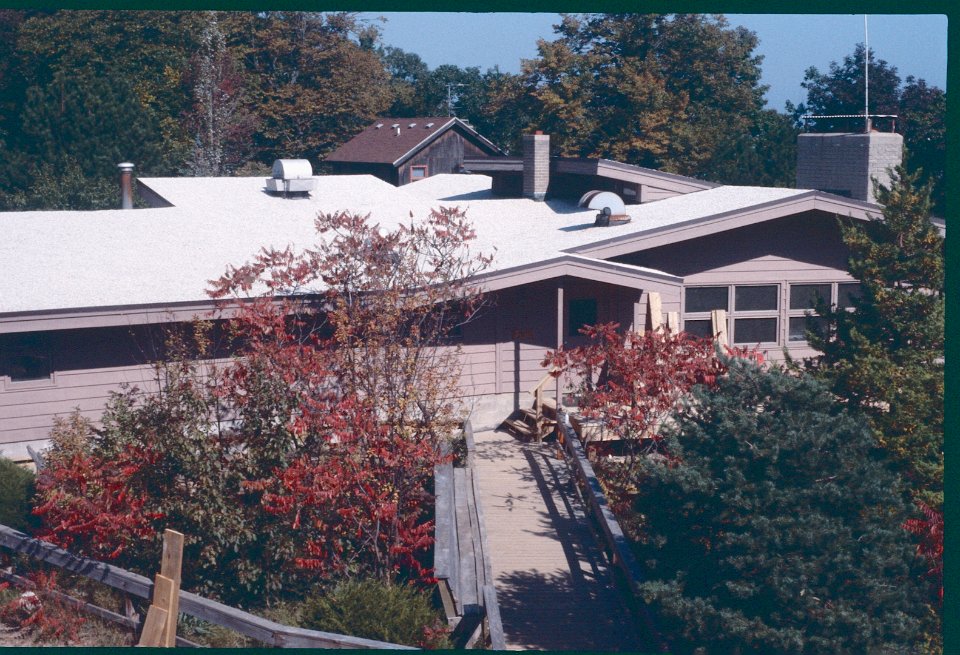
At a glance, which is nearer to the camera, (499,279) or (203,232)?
(499,279)

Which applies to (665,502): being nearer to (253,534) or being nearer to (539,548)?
(539,548)

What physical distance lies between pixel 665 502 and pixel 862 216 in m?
9.66

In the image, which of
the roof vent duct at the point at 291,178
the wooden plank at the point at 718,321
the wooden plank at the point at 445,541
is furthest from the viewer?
the roof vent duct at the point at 291,178

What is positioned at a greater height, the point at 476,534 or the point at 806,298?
the point at 806,298

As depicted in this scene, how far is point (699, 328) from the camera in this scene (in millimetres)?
17656

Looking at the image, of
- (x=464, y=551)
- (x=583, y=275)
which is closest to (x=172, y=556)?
(x=464, y=551)

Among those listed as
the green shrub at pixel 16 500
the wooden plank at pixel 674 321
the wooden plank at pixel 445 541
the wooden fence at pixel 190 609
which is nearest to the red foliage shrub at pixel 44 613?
the wooden fence at pixel 190 609

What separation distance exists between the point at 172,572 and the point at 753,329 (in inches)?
465

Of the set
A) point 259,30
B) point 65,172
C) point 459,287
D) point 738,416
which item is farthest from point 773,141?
point 738,416

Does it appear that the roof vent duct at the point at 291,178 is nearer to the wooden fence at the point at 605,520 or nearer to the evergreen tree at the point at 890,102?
the wooden fence at the point at 605,520

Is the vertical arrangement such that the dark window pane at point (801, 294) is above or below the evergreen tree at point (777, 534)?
above

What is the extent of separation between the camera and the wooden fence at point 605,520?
962cm

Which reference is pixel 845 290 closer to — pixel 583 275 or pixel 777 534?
pixel 583 275

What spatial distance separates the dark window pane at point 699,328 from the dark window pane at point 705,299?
0.70ft
